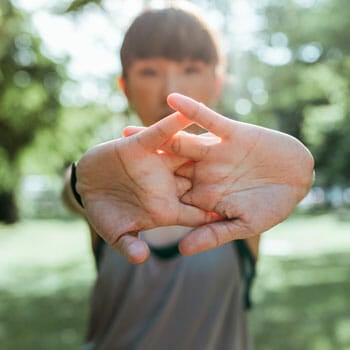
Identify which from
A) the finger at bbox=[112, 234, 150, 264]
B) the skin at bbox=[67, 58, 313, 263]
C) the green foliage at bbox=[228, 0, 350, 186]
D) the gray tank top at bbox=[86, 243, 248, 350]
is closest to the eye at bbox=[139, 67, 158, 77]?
the gray tank top at bbox=[86, 243, 248, 350]

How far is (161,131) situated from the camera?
107 centimetres

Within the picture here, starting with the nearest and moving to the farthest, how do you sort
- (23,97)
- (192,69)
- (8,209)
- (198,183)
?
(198,183) < (192,69) < (23,97) < (8,209)

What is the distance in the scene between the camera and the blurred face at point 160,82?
1.74 metres

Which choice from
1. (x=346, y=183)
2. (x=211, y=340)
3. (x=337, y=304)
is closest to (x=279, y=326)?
(x=337, y=304)

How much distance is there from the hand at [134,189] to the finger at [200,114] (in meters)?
0.07

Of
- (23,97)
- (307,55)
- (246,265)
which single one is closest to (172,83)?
(246,265)

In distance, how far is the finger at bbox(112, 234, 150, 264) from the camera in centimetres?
105

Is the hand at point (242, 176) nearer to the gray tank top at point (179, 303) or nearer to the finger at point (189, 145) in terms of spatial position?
the finger at point (189, 145)

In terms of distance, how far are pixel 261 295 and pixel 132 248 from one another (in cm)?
616

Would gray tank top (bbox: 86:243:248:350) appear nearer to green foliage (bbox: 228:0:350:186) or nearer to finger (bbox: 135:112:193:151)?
finger (bbox: 135:112:193:151)

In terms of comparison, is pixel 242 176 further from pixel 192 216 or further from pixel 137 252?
pixel 137 252

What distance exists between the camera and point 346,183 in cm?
2594

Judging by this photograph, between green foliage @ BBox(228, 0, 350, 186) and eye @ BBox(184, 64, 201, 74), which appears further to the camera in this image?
green foliage @ BBox(228, 0, 350, 186)

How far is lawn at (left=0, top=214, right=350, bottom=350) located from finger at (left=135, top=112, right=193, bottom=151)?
3.80m
